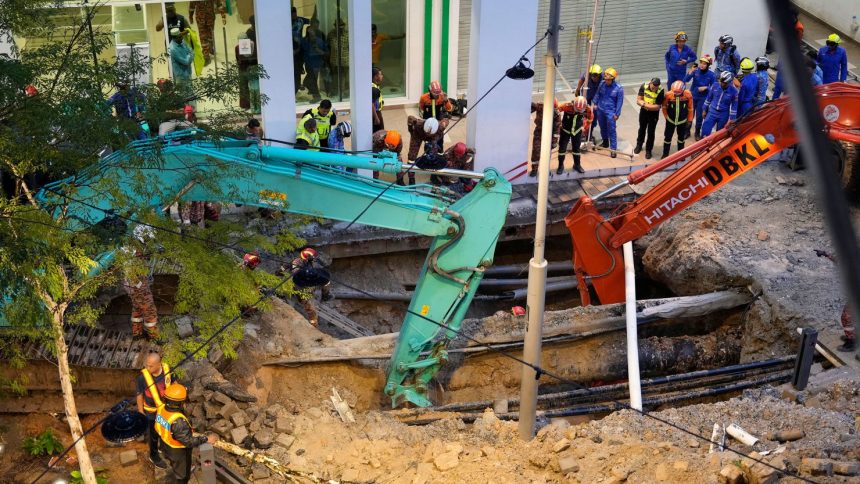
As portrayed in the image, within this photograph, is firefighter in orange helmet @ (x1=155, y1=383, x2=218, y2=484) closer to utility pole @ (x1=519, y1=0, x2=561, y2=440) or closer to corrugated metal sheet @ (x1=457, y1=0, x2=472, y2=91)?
utility pole @ (x1=519, y1=0, x2=561, y2=440)

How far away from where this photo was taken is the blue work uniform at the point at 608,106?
17527 mm

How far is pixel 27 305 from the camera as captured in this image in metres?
8.74

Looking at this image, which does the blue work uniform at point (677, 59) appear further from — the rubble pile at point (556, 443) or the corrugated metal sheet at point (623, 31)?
the rubble pile at point (556, 443)

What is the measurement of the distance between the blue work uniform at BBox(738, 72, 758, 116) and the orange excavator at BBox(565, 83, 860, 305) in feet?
9.64

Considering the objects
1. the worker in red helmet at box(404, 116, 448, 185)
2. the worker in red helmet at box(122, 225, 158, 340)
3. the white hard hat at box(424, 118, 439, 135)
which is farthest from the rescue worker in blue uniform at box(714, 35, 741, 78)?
the worker in red helmet at box(122, 225, 158, 340)

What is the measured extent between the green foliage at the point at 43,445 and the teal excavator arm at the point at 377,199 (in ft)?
8.30

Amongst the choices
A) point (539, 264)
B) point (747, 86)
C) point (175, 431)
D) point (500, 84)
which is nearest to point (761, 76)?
point (747, 86)

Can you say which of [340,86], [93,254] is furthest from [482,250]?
[340,86]

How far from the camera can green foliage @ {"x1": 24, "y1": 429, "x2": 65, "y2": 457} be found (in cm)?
1100

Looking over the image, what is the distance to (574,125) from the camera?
16.8 meters

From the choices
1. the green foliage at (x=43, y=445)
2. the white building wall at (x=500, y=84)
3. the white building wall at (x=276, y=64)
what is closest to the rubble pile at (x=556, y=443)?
the green foliage at (x=43, y=445)

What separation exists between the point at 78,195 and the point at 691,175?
26.5ft

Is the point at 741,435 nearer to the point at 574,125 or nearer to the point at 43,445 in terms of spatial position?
the point at 574,125

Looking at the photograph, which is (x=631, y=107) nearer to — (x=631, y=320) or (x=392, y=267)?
(x=392, y=267)
